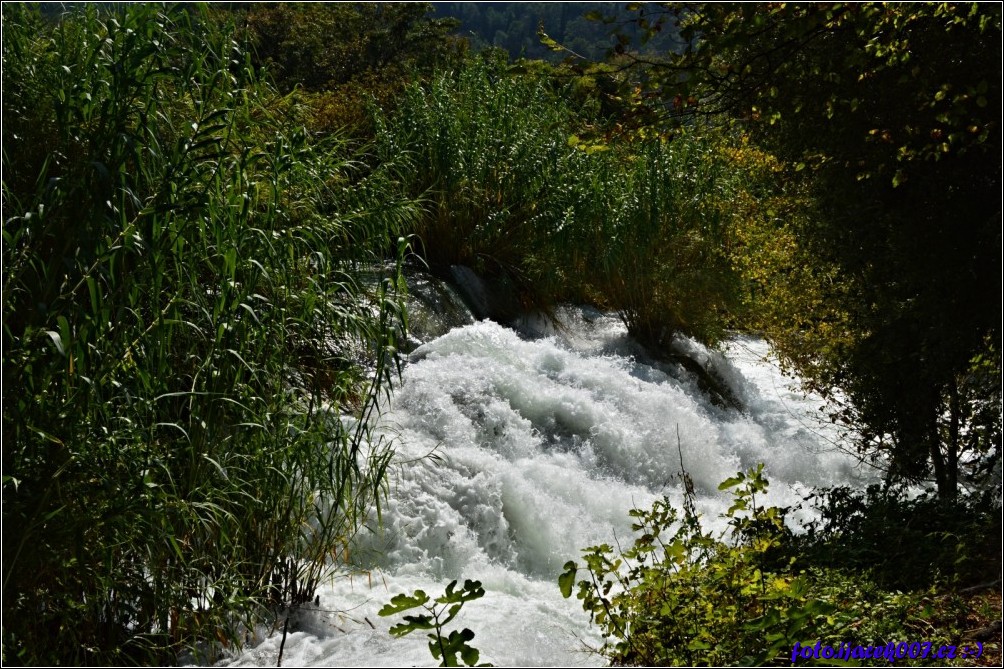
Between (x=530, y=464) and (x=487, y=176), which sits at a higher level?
(x=487, y=176)

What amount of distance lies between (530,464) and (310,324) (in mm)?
2555

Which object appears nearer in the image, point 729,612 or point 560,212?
point 729,612

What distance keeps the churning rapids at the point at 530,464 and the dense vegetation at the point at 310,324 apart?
32 cm

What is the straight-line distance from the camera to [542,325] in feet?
29.7

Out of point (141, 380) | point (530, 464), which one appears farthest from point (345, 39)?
point (141, 380)

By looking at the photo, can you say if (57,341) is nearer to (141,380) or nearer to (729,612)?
(141,380)

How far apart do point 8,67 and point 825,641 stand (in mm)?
4057

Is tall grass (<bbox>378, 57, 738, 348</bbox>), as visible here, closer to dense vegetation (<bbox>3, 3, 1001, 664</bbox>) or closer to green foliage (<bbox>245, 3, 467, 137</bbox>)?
dense vegetation (<bbox>3, 3, 1001, 664</bbox>)

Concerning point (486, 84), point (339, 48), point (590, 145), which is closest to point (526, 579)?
point (590, 145)

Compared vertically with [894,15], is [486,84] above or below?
above

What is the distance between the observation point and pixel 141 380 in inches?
131

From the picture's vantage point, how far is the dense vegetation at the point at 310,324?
3.09 meters

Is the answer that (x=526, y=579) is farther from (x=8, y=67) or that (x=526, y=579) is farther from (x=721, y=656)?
(x=8, y=67)

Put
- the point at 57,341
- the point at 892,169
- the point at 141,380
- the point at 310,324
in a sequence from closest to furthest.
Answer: the point at 57,341
the point at 141,380
the point at 310,324
the point at 892,169
